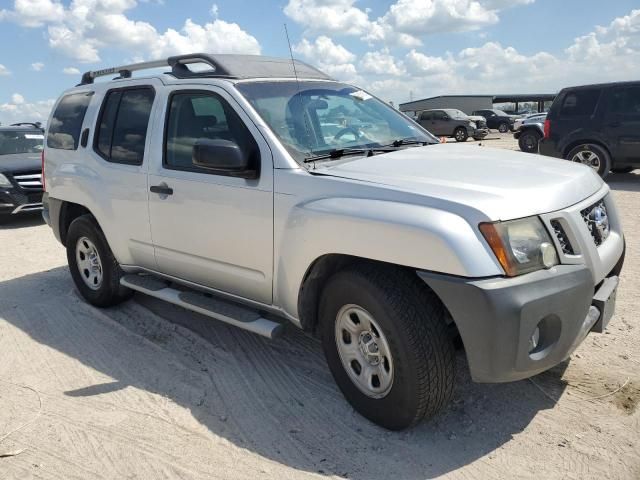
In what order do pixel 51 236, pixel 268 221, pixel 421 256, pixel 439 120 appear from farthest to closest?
pixel 439 120 → pixel 51 236 → pixel 268 221 → pixel 421 256

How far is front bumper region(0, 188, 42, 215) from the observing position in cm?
969

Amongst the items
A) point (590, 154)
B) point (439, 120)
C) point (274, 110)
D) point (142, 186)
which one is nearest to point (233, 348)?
point (142, 186)

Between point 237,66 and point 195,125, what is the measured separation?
51cm

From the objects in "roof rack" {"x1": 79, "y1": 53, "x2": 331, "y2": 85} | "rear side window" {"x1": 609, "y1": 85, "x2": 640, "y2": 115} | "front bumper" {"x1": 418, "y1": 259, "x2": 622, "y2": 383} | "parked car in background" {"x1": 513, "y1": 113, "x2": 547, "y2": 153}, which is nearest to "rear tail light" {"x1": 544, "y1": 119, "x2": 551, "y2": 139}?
"rear side window" {"x1": 609, "y1": 85, "x2": 640, "y2": 115}

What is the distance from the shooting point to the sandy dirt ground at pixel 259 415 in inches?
112

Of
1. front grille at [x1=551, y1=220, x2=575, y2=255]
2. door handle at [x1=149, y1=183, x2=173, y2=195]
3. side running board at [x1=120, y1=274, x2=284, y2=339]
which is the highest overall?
door handle at [x1=149, y1=183, x2=173, y2=195]

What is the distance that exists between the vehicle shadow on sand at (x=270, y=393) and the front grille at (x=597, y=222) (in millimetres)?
970

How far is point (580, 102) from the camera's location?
11.1 meters

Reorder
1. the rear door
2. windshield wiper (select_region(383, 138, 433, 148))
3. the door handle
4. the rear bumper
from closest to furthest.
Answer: windshield wiper (select_region(383, 138, 433, 148)), the door handle, the rear door, the rear bumper

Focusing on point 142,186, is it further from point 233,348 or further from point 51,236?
point 51,236

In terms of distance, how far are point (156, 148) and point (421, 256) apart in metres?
2.42

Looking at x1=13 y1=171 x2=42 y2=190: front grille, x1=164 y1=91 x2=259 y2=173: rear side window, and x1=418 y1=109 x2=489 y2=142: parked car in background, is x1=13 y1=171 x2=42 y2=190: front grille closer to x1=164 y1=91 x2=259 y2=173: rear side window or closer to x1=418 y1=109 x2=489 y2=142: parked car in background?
x1=164 y1=91 x2=259 y2=173: rear side window

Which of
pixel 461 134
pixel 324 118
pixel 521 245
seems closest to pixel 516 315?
pixel 521 245

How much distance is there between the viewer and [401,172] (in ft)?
10.2
